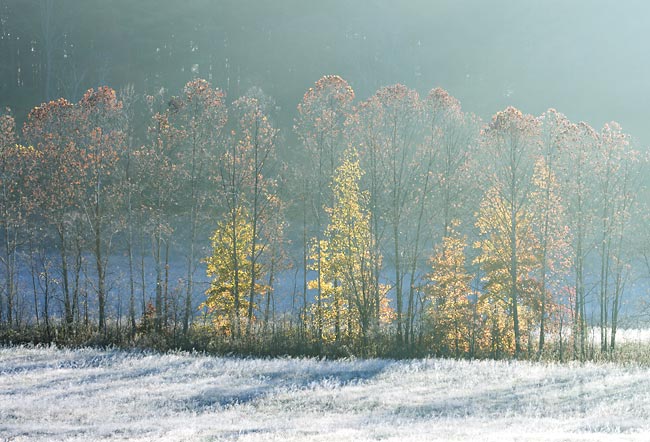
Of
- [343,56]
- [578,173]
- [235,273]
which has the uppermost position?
[343,56]

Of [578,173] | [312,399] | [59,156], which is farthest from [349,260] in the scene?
[59,156]

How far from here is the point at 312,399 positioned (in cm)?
1819

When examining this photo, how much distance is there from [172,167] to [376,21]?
15017cm

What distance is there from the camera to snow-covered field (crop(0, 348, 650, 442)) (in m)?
14.1

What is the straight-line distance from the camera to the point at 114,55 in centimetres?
16050

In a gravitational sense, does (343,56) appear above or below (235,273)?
above

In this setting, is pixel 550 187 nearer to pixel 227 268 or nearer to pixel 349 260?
pixel 349 260

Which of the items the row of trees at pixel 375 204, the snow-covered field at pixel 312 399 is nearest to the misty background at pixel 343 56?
the row of trees at pixel 375 204

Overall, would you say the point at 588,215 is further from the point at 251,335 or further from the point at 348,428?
the point at 348,428

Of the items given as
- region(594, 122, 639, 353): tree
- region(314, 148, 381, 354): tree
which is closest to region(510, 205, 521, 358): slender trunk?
region(594, 122, 639, 353): tree

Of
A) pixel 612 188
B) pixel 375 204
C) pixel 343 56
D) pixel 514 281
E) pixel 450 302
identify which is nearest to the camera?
pixel 514 281

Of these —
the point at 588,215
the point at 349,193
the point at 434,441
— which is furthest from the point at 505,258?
→ the point at 434,441

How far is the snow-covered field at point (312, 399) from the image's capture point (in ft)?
46.4

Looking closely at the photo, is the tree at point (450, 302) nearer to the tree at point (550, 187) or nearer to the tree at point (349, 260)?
the tree at point (349, 260)
